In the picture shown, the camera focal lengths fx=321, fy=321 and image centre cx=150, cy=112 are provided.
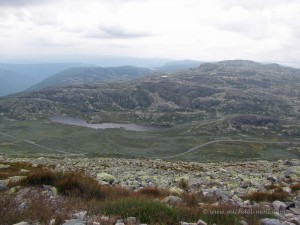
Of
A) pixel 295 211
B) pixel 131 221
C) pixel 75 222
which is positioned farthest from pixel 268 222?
pixel 75 222

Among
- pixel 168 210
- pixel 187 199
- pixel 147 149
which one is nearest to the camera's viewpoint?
pixel 168 210

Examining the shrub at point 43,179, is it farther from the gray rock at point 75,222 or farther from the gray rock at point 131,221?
the gray rock at point 131,221

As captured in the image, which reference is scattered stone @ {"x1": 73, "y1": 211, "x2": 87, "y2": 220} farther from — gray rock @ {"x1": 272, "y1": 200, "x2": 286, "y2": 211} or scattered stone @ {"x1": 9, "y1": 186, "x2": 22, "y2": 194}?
gray rock @ {"x1": 272, "y1": 200, "x2": 286, "y2": 211}

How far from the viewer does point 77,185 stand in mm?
14789

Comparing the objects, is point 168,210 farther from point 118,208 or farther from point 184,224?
point 118,208

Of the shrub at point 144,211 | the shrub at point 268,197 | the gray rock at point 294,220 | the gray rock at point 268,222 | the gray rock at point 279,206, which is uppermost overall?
the shrub at point 144,211

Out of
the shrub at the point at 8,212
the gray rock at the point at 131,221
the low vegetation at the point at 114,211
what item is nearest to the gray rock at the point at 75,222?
the low vegetation at the point at 114,211

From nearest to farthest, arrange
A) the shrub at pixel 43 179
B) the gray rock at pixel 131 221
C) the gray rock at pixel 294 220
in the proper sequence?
the gray rock at pixel 131 221, the gray rock at pixel 294 220, the shrub at pixel 43 179

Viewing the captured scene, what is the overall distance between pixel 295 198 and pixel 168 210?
9.73 meters

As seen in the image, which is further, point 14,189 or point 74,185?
point 74,185

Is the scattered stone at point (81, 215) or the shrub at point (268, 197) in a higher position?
the scattered stone at point (81, 215)

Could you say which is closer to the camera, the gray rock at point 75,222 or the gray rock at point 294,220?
the gray rock at point 75,222

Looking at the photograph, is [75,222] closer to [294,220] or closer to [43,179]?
[43,179]

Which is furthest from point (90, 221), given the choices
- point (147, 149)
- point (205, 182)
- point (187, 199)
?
point (147, 149)
